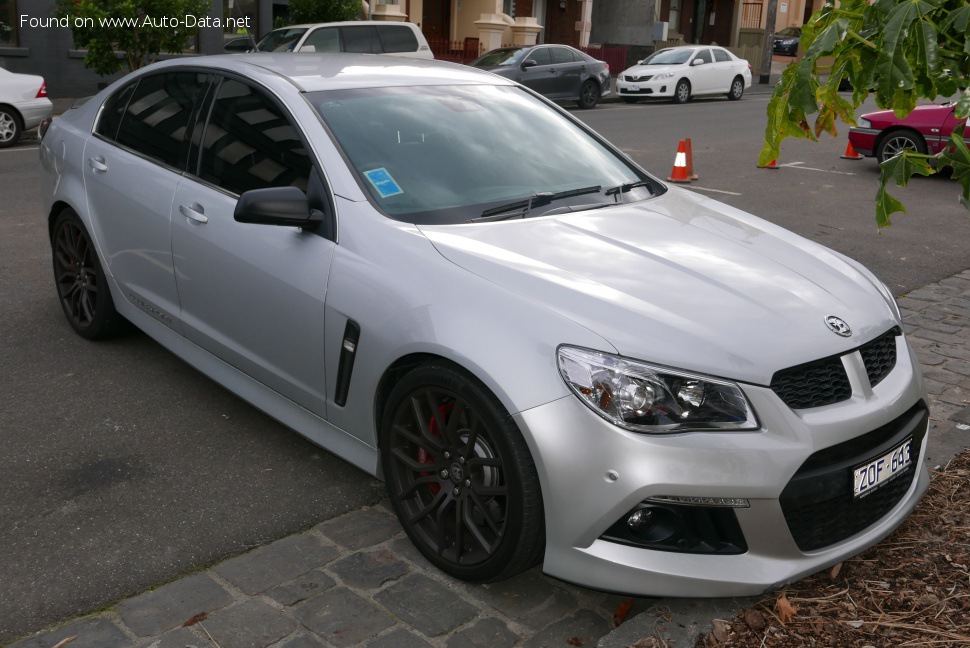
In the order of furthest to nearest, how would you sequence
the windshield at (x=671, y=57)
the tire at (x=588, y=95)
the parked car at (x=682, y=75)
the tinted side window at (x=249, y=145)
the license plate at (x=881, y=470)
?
1. the windshield at (x=671, y=57)
2. the parked car at (x=682, y=75)
3. the tire at (x=588, y=95)
4. the tinted side window at (x=249, y=145)
5. the license plate at (x=881, y=470)

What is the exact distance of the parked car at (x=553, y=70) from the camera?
23.5 meters

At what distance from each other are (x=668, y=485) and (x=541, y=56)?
2216 centimetres

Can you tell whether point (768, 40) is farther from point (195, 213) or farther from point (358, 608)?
point (358, 608)

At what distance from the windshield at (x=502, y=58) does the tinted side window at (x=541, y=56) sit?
0.25 metres

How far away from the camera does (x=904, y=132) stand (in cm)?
1338

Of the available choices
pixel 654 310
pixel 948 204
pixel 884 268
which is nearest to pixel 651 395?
pixel 654 310

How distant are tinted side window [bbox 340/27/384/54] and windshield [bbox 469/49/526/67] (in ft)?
11.8

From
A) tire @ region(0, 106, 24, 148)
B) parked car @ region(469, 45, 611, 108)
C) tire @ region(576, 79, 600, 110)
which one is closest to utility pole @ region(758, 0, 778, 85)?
parked car @ region(469, 45, 611, 108)

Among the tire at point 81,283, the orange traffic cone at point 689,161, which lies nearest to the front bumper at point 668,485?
the tire at point 81,283

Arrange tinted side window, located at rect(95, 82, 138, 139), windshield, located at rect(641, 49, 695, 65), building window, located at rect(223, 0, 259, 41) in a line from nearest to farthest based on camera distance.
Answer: tinted side window, located at rect(95, 82, 138, 139) < building window, located at rect(223, 0, 259, 41) < windshield, located at rect(641, 49, 695, 65)

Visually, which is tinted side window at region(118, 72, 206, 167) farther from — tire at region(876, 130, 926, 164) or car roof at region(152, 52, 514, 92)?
tire at region(876, 130, 926, 164)

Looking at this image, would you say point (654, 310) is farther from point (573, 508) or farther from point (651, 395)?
point (573, 508)

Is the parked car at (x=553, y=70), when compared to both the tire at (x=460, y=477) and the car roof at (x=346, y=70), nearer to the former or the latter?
the car roof at (x=346, y=70)

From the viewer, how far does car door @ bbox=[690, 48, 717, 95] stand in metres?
28.0
